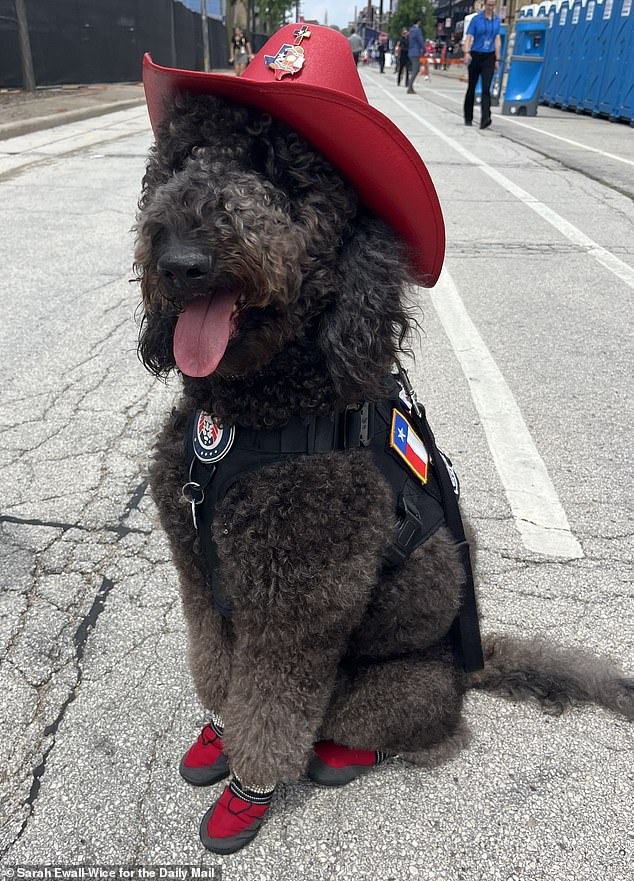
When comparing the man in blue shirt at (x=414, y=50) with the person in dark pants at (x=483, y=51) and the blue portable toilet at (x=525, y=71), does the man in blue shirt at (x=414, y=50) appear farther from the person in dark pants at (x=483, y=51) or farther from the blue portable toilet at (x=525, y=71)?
the person in dark pants at (x=483, y=51)

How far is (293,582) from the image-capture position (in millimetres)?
1583

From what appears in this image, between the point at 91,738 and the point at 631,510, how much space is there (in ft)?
7.44

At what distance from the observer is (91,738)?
1956 mm

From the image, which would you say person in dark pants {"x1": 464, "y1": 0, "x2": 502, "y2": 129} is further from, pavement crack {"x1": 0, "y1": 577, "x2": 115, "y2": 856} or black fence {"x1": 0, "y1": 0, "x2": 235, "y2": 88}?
pavement crack {"x1": 0, "y1": 577, "x2": 115, "y2": 856}

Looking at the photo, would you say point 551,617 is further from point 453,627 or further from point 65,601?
point 65,601

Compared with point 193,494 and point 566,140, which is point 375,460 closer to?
point 193,494

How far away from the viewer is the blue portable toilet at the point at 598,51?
17.5 meters

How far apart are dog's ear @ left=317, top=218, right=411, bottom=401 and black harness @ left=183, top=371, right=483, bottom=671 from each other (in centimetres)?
14

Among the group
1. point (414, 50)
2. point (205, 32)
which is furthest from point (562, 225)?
point (205, 32)

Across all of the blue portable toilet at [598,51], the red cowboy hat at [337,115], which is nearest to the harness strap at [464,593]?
the red cowboy hat at [337,115]

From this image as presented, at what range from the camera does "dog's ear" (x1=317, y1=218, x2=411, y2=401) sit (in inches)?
58.6

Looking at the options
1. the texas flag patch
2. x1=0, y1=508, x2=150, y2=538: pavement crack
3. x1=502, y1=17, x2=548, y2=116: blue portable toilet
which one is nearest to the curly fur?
the texas flag patch

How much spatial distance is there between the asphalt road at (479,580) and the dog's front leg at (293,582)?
11.4 inches

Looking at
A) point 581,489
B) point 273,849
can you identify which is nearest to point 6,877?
point 273,849
